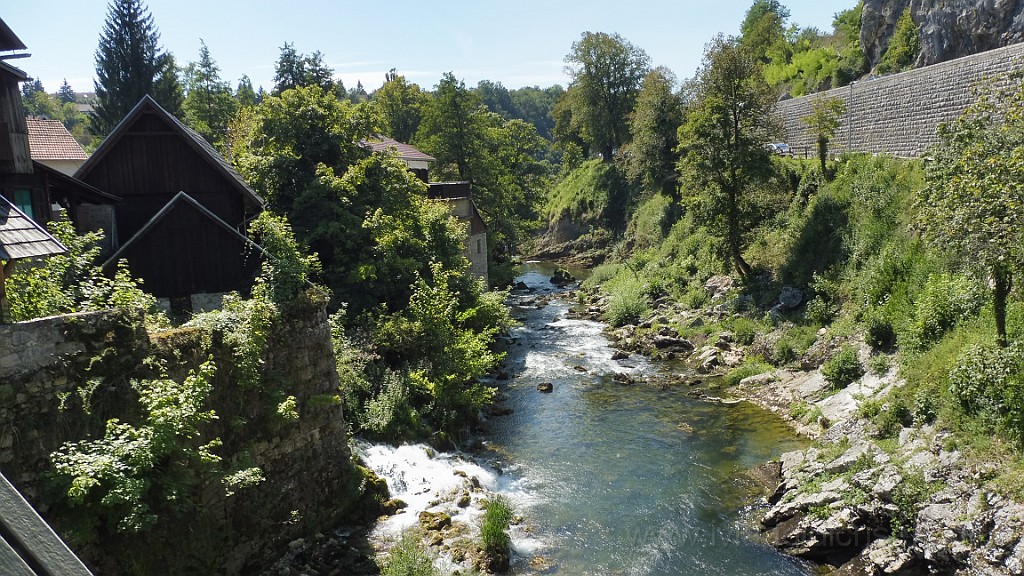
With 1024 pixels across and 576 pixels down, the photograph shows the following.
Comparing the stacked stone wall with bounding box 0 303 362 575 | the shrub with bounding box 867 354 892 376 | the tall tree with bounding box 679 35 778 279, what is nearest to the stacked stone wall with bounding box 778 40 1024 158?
the tall tree with bounding box 679 35 778 279

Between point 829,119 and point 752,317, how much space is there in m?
9.16

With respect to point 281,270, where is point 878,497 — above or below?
below

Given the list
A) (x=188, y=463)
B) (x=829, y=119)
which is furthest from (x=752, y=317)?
(x=188, y=463)

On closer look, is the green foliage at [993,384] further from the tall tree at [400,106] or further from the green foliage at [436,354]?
the tall tree at [400,106]

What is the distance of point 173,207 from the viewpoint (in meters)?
16.7

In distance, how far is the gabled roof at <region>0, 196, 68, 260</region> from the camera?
7.33 meters

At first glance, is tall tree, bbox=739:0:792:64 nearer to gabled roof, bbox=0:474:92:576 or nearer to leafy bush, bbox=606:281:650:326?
leafy bush, bbox=606:281:650:326

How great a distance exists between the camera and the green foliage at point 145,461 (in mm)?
8453

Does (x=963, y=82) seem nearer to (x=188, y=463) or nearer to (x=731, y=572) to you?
(x=731, y=572)

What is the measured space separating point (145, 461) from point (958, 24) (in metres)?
35.8

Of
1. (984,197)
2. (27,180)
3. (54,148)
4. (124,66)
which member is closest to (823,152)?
(984,197)

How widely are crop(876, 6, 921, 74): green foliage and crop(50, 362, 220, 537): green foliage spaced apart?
37392 mm

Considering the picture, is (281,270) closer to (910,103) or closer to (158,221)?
(158,221)

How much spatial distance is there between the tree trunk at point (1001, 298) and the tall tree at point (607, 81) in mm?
39710
